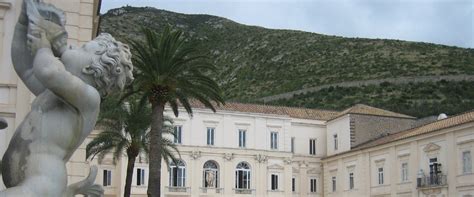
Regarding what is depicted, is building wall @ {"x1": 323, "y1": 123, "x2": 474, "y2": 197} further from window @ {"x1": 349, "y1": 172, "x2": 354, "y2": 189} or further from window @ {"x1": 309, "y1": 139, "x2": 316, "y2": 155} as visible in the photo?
window @ {"x1": 309, "y1": 139, "x2": 316, "y2": 155}

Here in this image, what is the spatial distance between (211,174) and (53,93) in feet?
167

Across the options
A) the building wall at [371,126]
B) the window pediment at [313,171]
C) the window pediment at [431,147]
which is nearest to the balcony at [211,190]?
the window pediment at [313,171]

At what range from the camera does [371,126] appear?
56.0m

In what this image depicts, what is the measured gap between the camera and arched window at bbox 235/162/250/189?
5478cm

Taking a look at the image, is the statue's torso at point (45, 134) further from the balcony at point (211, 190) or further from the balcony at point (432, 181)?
the balcony at point (211, 190)

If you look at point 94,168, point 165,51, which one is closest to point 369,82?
point 165,51

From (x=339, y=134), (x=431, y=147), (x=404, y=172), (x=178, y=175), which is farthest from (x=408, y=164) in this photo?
(x=178, y=175)

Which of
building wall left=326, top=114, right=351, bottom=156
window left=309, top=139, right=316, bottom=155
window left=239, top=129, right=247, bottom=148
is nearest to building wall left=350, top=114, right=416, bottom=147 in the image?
building wall left=326, top=114, right=351, bottom=156

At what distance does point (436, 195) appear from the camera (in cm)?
4469

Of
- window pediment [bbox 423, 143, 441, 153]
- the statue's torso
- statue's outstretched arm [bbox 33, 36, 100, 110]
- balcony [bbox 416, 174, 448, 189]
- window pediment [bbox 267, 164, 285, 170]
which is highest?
window pediment [bbox 423, 143, 441, 153]

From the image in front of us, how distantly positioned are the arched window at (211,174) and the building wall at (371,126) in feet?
34.0

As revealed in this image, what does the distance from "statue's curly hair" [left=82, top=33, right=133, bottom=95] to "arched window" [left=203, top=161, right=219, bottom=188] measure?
49963 millimetres

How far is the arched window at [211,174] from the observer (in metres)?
53.8

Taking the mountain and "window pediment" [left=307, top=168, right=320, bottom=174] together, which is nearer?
"window pediment" [left=307, top=168, right=320, bottom=174]
